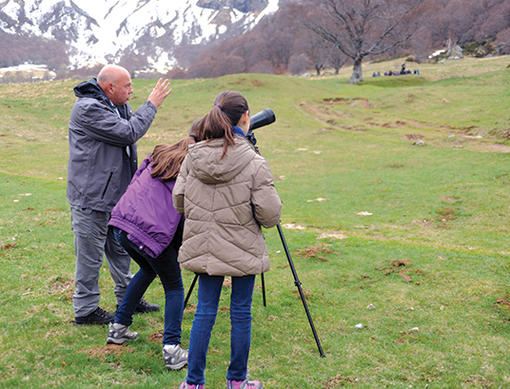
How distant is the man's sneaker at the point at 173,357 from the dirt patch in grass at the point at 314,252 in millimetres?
4868

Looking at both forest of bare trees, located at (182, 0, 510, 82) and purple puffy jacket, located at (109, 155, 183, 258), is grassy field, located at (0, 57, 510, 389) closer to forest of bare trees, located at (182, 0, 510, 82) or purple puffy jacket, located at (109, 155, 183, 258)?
purple puffy jacket, located at (109, 155, 183, 258)

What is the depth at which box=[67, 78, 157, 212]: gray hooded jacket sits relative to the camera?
5.04m

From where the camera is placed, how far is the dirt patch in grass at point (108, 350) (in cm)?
474

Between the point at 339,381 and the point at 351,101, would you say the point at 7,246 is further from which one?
the point at 351,101

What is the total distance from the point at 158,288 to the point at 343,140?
22.3m

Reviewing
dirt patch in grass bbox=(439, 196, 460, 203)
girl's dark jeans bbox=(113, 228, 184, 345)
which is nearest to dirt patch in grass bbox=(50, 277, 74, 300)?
girl's dark jeans bbox=(113, 228, 184, 345)

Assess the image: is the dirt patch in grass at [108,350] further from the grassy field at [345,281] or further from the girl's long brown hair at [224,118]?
the girl's long brown hair at [224,118]

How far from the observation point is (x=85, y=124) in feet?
16.6

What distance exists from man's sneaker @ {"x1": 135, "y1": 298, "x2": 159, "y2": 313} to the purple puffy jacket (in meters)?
2.02

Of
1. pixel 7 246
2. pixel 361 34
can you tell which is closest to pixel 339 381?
pixel 7 246

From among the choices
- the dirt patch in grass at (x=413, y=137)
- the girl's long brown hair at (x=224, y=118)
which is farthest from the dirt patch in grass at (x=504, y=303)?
the dirt patch in grass at (x=413, y=137)

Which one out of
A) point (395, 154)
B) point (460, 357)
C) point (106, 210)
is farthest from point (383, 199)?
point (106, 210)

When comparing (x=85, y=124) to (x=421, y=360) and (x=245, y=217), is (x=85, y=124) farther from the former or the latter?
(x=421, y=360)

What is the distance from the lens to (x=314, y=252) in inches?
365
